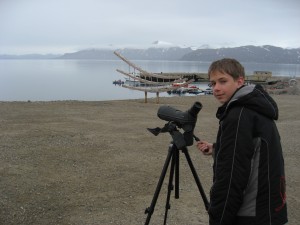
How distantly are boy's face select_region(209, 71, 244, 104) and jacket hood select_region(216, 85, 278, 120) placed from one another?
4.5 inches

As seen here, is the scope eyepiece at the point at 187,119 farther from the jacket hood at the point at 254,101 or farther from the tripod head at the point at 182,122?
the jacket hood at the point at 254,101

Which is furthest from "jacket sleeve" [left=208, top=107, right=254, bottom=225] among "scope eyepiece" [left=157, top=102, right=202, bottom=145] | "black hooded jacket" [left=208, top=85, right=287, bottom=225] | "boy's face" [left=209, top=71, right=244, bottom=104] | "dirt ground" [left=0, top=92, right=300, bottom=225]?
"dirt ground" [left=0, top=92, right=300, bottom=225]

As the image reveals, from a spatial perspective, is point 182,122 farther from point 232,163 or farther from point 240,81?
point 232,163

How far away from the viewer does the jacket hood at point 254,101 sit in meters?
2.20

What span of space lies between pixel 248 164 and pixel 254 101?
40 centimetres

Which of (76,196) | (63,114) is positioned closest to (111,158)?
(76,196)

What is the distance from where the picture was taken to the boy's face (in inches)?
94.8

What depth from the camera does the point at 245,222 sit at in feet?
7.66

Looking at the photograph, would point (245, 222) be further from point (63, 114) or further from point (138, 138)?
point (63, 114)

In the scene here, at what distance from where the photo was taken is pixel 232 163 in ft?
7.25

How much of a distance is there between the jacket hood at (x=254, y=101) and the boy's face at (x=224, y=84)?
113mm

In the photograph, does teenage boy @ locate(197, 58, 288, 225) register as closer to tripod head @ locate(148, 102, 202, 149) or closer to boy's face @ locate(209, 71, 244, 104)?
boy's face @ locate(209, 71, 244, 104)

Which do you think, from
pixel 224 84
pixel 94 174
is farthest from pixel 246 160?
pixel 94 174

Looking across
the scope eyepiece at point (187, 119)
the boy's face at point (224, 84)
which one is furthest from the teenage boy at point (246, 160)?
the scope eyepiece at point (187, 119)
